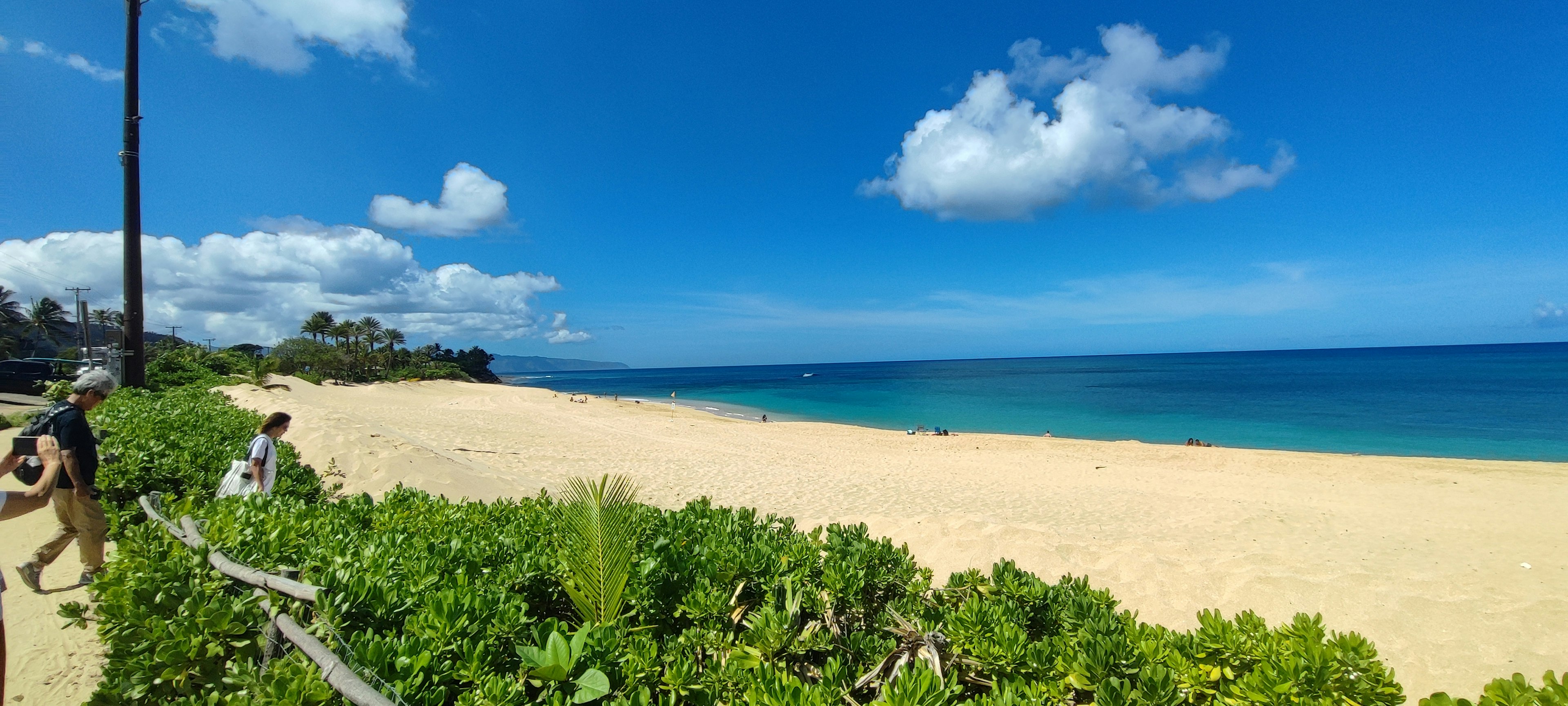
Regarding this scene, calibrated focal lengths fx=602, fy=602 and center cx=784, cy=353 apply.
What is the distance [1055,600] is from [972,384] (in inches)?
2785

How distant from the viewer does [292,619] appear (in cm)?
220

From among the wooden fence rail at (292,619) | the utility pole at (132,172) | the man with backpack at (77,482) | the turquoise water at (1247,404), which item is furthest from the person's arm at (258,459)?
the turquoise water at (1247,404)

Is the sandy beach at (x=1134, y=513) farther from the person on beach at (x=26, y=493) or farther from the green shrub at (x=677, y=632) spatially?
the green shrub at (x=677, y=632)

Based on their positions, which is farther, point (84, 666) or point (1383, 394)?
point (1383, 394)

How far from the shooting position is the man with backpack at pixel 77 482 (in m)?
4.51

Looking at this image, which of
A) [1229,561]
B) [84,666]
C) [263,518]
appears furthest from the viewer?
[1229,561]

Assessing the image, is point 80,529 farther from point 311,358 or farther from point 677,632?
point 311,358

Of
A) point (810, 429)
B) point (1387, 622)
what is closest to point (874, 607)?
point (1387, 622)

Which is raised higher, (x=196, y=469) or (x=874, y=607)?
(x=196, y=469)

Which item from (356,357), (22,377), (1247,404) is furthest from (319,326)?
(1247,404)

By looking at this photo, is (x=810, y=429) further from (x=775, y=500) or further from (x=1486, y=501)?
(x=1486, y=501)

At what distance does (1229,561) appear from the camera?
6707 millimetres

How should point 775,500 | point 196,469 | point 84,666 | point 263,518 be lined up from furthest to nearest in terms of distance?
point 775,500, point 196,469, point 84,666, point 263,518

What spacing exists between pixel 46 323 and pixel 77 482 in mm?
75597
